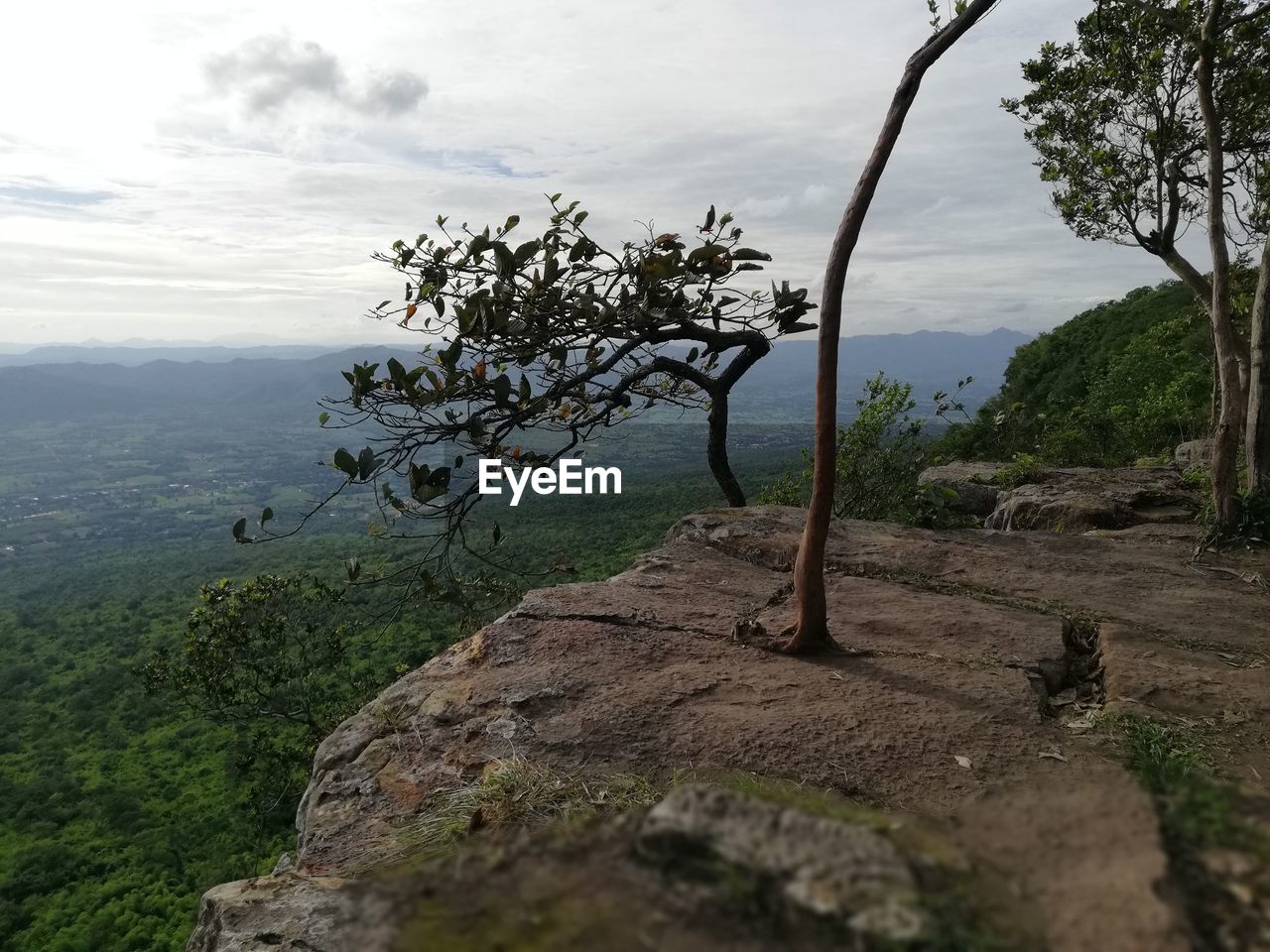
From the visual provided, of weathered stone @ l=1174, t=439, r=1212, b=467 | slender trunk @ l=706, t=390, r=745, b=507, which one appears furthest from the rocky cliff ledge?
weathered stone @ l=1174, t=439, r=1212, b=467

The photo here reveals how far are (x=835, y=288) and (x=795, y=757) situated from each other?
2501 millimetres

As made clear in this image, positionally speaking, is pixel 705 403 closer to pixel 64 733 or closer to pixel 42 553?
pixel 64 733

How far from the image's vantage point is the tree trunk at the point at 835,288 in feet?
14.1

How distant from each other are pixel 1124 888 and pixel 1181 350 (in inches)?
924

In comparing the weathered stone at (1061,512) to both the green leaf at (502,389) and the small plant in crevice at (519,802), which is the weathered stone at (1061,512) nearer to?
the green leaf at (502,389)

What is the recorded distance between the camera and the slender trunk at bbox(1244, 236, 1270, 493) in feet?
24.1

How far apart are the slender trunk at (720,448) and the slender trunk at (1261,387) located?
15.9 ft

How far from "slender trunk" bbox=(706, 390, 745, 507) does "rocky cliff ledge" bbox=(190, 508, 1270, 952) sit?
0.29 m

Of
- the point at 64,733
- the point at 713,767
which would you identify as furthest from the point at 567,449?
the point at 64,733

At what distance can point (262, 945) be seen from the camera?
2.92 meters

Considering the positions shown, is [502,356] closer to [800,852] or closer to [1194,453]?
[800,852]

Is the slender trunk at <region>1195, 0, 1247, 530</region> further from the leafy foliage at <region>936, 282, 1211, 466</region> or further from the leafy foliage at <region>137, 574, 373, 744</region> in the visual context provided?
the leafy foliage at <region>137, 574, 373, 744</region>

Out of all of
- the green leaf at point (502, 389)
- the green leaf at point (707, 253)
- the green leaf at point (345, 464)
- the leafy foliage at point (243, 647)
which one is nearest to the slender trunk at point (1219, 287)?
the green leaf at point (707, 253)

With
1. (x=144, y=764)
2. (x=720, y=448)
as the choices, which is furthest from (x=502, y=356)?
(x=144, y=764)
